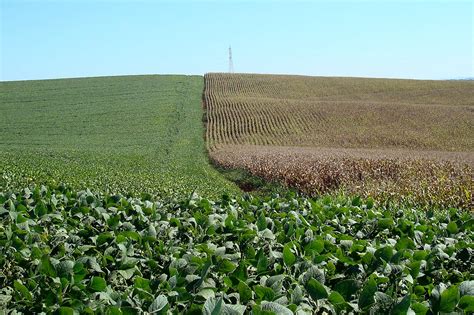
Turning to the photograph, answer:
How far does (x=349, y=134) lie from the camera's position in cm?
4434

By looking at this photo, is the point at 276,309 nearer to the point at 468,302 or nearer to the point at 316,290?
Result: the point at 316,290

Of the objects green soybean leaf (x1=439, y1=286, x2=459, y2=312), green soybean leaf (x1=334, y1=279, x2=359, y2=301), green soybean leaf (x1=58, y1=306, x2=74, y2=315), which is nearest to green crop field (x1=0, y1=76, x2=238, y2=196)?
green soybean leaf (x1=334, y1=279, x2=359, y2=301)

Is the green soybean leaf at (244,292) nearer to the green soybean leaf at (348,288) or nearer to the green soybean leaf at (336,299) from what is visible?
the green soybean leaf at (336,299)

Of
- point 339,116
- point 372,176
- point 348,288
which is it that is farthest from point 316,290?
point 339,116

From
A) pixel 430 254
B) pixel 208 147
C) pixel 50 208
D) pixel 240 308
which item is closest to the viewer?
pixel 240 308

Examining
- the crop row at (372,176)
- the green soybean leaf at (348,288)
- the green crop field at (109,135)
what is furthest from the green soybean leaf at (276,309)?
the crop row at (372,176)

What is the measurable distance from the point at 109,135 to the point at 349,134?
752 inches

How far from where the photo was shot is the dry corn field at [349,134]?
2217 cm

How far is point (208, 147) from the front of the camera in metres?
37.7

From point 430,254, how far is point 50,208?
3441 mm

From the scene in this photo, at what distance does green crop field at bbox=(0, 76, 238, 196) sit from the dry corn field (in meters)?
2.59

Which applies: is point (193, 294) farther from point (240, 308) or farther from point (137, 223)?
point (137, 223)

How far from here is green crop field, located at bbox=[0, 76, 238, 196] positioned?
66.0 ft

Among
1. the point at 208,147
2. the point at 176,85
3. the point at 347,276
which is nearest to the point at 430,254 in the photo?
the point at 347,276
